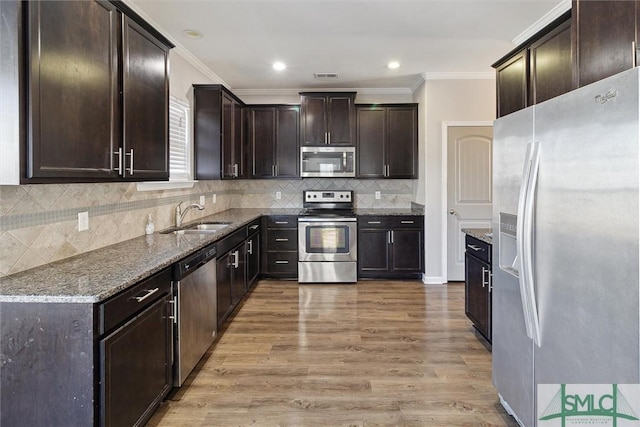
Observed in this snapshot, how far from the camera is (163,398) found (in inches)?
92.4

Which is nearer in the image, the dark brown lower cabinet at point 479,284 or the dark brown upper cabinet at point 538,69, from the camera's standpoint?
the dark brown upper cabinet at point 538,69

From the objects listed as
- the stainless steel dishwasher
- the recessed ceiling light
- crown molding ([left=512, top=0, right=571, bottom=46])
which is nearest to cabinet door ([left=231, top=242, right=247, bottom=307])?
the stainless steel dishwasher

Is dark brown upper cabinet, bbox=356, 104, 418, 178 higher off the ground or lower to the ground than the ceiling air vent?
lower

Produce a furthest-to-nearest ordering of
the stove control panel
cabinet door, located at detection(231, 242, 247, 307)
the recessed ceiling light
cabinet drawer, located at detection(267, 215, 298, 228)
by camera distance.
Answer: the stove control panel → cabinet drawer, located at detection(267, 215, 298, 228) → cabinet door, located at detection(231, 242, 247, 307) → the recessed ceiling light

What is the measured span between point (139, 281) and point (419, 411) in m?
1.73

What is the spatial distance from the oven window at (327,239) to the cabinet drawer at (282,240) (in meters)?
0.20

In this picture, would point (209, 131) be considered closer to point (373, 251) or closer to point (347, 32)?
point (347, 32)

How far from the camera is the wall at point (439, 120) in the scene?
5.18 metres

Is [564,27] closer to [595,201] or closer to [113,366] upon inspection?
[595,201]

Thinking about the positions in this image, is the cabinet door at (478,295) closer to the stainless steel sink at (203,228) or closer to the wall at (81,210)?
the stainless steel sink at (203,228)

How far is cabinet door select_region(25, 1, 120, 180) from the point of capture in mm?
1622

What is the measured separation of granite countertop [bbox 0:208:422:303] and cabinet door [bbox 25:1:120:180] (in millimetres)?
477

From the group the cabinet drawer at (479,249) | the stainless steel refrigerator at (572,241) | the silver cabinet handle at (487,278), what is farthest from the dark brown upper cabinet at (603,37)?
the silver cabinet handle at (487,278)

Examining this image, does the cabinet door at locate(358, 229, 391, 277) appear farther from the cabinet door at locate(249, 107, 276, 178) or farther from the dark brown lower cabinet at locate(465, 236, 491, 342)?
the dark brown lower cabinet at locate(465, 236, 491, 342)
